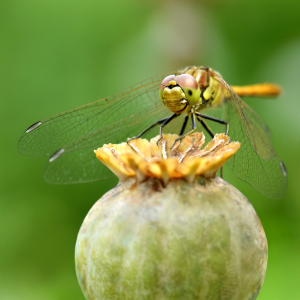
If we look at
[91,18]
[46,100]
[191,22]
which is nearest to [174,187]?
[191,22]

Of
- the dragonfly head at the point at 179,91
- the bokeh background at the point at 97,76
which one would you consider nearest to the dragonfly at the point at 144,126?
the dragonfly head at the point at 179,91

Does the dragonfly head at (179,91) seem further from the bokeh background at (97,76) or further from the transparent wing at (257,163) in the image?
the bokeh background at (97,76)

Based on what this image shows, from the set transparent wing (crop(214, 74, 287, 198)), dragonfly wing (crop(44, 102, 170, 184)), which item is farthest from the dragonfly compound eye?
dragonfly wing (crop(44, 102, 170, 184))

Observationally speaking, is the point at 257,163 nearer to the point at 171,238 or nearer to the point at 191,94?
the point at 191,94

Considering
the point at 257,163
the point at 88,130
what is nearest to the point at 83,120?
the point at 88,130

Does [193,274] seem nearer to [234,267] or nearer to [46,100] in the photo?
[234,267]

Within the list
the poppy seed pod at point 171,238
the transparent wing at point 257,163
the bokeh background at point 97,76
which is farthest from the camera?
the bokeh background at point 97,76
